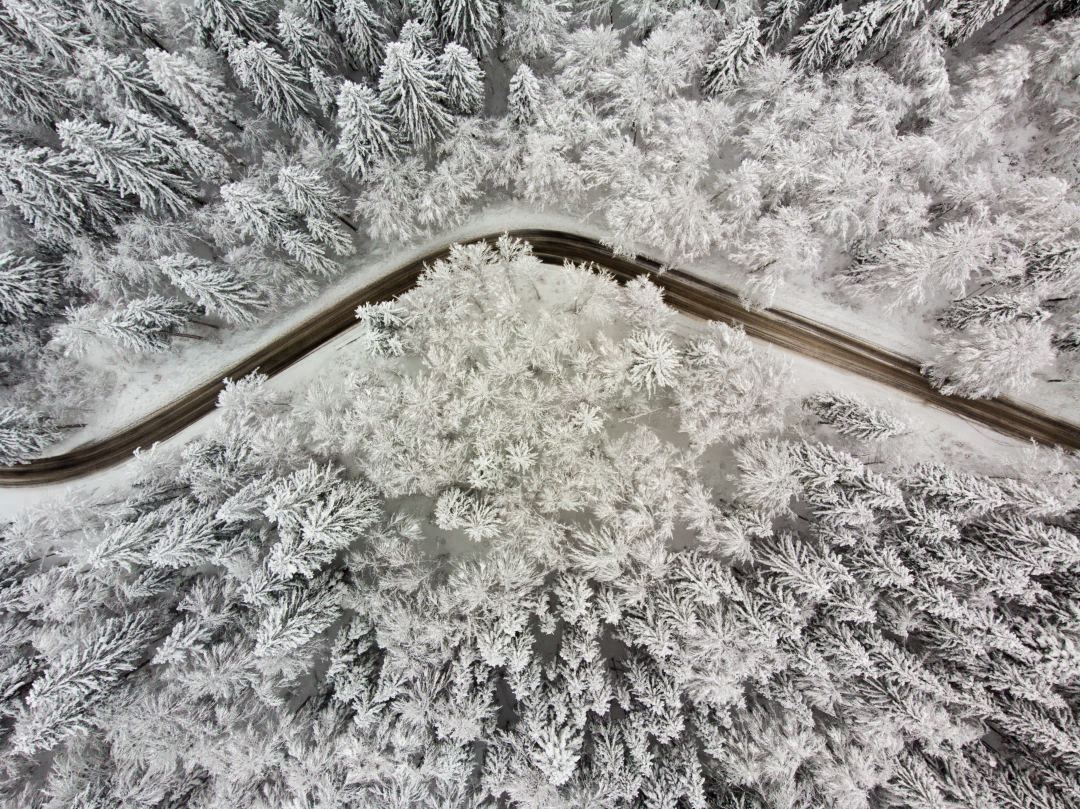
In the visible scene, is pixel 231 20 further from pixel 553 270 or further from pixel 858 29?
pixel 858 29

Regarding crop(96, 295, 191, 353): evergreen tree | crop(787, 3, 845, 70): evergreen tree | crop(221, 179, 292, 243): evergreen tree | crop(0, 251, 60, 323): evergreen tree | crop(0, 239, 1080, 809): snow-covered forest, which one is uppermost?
crop(787, 3, 845, 70): evergreen tree

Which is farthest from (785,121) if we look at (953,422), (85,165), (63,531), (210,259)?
(63,531)

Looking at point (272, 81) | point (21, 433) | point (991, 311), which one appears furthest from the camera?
point (21, 433)

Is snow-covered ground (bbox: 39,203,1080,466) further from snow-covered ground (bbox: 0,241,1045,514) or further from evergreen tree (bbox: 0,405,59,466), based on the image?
evergreen tree (bbox: 0,405,59,466)

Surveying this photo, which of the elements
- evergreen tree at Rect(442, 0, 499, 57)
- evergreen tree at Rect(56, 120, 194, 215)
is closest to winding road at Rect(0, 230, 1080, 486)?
evergreen tree at Rect(56, 120, 194, 215)

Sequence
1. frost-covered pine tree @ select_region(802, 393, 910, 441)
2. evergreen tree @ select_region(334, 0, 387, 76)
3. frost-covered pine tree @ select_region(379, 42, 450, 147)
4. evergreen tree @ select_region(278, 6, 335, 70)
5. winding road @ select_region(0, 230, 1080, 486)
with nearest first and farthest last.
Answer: frost-covered pine tree @ select_region(379, 42, 450, 147) → evergreen tree @ select_region(334, 0, 387, 76) → evergreen tree @ select_region(278, 6, 335, 70) → frost-covered pine tree @ select_region(802, 393, 910, 441) → winding road @ select_region(0, 230, 1080, 486)

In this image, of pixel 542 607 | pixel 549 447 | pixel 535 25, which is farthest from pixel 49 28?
pixel 542 607
